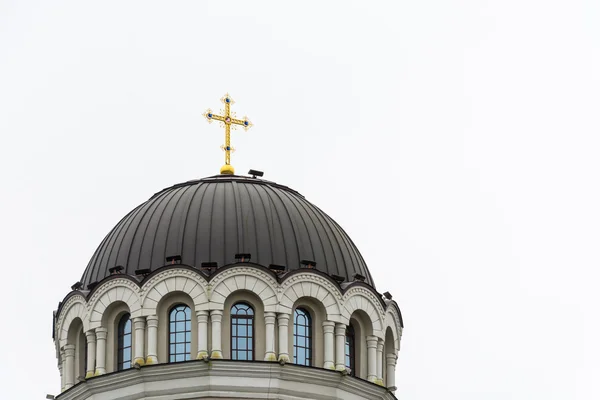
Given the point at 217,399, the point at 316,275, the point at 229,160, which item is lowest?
the point at 217,399

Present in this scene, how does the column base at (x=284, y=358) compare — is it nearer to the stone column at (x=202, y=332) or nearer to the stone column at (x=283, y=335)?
the stone column at (x=283, y=335)

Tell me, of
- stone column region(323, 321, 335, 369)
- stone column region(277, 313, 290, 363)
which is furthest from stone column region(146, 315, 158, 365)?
stone column region(323, 321, 335, 369)

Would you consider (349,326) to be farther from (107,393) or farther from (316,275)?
(107,393)

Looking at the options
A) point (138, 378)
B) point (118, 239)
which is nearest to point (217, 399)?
point (138, 378)

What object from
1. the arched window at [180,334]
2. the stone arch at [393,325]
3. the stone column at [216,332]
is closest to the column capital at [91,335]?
the arched window at [180,334]

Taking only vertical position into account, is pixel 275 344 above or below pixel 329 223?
below

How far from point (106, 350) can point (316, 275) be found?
746 centimetres

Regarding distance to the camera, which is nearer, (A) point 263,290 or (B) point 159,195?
(A) point 263,290

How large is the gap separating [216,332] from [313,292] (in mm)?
3676

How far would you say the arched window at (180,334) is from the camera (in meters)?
72.9

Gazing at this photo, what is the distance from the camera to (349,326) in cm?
7506

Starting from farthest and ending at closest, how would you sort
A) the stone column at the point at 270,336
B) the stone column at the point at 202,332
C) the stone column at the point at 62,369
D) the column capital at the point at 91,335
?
the stone column at the point at 62,369, the column capital at the point at 91,335, the stone column at the point at 270,336, the stone column at the point at 202,332

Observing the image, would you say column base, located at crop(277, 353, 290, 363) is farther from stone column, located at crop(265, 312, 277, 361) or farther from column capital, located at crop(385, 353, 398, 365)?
column capital, located at crop(385, 353, 398, 365)

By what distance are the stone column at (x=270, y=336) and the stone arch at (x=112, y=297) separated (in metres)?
4.39
